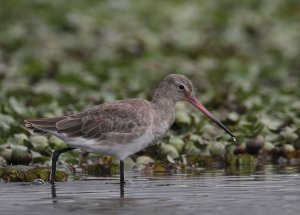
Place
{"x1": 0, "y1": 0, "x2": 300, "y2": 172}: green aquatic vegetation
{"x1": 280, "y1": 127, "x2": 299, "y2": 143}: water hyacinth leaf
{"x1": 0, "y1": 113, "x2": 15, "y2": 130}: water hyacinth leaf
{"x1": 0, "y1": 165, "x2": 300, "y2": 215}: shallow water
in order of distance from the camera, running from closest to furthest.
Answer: {"x1": 0, "y1": 165, "x2": 300, "y2": 215}: shallow water → {"x1": 0, "y1": 113, "x2": 15, "y2": 130}: water hyacinth leaf → {"x1": 0, "y1": 0, "x2": 300, "y2": 172}: green aquatic vegetation → {"x1": 280, "y1": 127, "x2": 299, "y2": 143}: water hyacinth leaf

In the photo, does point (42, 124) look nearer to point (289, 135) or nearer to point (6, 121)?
point (6, 121)

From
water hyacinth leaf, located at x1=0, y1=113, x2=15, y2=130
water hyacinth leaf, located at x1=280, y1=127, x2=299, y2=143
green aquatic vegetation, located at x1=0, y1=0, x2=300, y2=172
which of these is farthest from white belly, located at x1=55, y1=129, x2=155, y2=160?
water hyacinth leaf, located at x1=280, y1=127, x2=299, y2=143

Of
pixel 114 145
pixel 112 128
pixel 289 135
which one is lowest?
pixel 114 145

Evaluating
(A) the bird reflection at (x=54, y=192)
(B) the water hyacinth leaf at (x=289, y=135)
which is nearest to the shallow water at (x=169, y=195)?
(A) the bird reflection at (x=54, y=192)

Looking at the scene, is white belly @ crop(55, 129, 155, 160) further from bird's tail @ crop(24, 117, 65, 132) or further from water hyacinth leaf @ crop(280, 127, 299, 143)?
water hyacinth leaf @ crop(280, 127, 299, 143)

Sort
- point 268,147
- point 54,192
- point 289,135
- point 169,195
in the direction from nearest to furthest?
point 169,195 → point 54,192 → point 268,147 → point 289,135

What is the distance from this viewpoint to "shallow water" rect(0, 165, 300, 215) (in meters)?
10.6

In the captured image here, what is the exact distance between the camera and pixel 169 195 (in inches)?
460

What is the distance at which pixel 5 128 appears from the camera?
15.0 metres

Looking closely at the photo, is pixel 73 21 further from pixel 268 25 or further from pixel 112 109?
pixel 112 109

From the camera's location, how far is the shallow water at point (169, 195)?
1065 centimetres

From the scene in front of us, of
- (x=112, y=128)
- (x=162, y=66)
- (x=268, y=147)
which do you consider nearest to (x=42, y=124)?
(x=112, y=128)

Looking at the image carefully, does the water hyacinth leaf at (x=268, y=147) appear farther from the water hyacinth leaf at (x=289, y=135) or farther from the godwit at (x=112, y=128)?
the godwit at (x=112, y=128)

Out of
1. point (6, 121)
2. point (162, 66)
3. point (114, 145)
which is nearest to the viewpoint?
point (114, 145)
